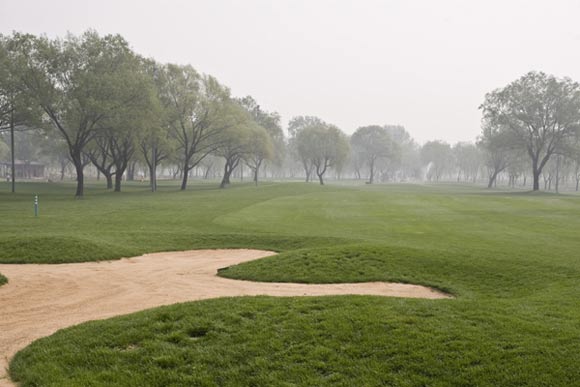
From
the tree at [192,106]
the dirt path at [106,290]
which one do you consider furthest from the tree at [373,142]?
the dirt path at [106,290]

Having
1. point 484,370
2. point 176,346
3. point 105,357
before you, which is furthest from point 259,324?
point 484,370

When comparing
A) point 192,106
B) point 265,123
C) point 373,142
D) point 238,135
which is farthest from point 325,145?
point 192,106

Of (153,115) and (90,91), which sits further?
(153,115)

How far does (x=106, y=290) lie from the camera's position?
12312 mm

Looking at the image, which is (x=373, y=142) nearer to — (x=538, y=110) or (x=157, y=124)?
(x=538, y=110)

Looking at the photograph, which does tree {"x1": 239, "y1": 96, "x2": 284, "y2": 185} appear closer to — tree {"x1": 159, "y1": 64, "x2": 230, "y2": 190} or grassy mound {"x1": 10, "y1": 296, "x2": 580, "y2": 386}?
tree {"x1": 159, "y1": 64, "x2": 230, "y2": 190}

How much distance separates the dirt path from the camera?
964 centimetres

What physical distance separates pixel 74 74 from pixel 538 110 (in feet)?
211

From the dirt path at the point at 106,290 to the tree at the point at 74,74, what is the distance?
32060 mm

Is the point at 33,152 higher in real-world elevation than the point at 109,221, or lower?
higher

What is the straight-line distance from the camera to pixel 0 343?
8266 mm

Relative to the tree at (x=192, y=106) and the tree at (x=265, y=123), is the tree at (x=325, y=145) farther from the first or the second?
the tree at (x=192, y=106)

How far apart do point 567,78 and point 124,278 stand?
74.5m

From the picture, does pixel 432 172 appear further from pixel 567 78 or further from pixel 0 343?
pixel 0 343
